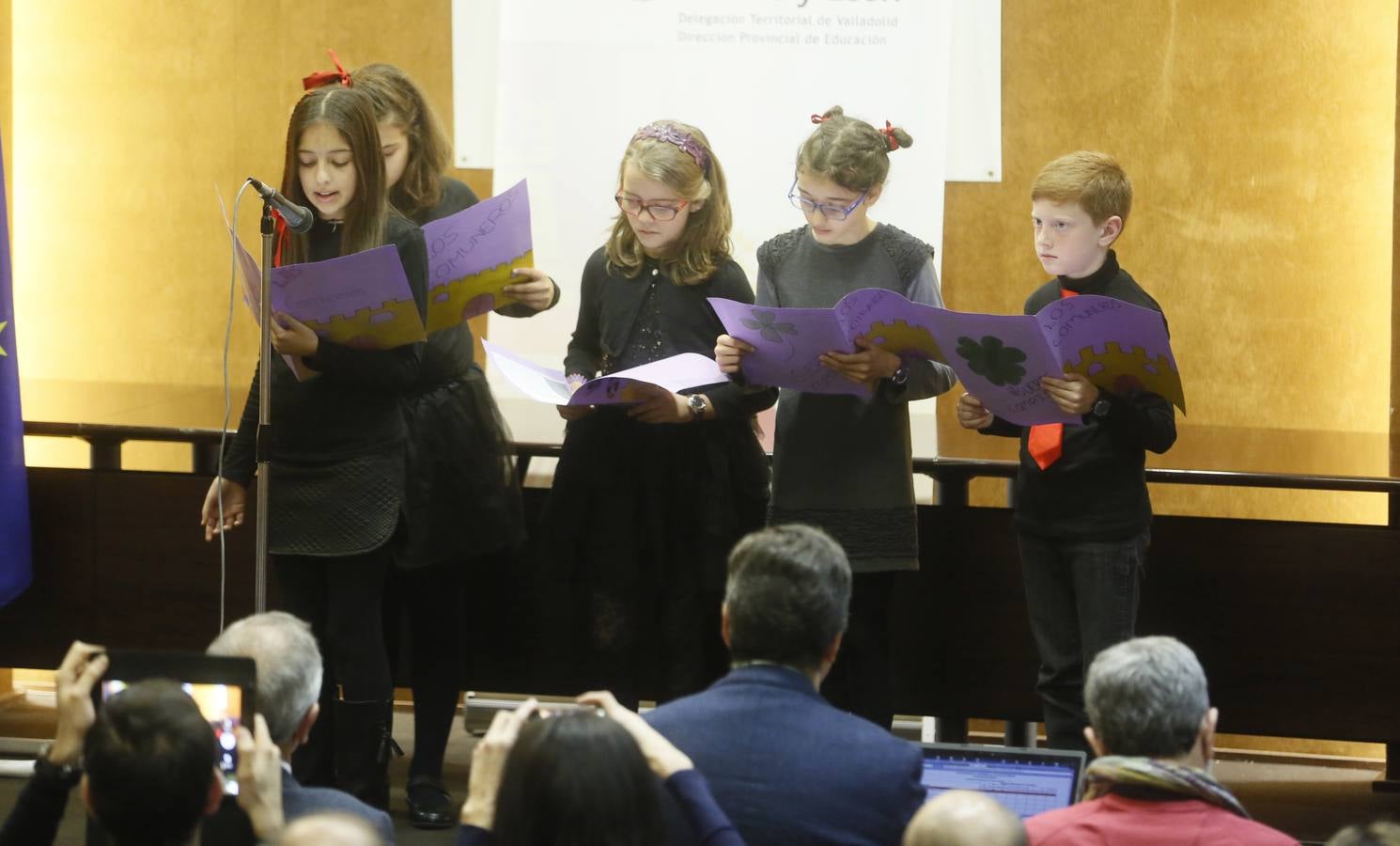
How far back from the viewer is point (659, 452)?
3.18 metres

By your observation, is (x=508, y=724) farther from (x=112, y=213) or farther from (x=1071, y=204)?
(x=112, y=213)

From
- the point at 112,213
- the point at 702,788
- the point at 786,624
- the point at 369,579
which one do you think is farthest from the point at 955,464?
the point at 112,213

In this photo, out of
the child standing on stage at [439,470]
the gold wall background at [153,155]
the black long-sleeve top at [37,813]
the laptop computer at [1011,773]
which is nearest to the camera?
the black long-sleeve top at [37,813]

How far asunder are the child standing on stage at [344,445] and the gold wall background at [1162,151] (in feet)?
3.97

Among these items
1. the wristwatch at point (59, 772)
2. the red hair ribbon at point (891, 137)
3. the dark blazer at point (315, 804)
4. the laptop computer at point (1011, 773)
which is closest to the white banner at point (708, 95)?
the red hair ribbon at point (891, 137)

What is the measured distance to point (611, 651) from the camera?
3.22 m

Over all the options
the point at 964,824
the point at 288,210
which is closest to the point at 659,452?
the point at 288,210

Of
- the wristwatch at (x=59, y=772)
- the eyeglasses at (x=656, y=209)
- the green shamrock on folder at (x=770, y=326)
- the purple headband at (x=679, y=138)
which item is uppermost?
the purple headband at (x=679, y=138)

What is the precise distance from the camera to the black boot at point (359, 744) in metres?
3.08

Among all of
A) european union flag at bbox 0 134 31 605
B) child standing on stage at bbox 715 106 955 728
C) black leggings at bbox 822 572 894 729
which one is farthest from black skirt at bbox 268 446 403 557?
european union flag at bbox 0 134 31 605

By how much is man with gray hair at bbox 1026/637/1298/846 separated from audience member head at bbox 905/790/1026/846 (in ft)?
1.21

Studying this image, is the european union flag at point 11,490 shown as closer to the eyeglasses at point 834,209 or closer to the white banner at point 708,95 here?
the white banner at point 708,95

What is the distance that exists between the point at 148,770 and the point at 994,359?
1639mm

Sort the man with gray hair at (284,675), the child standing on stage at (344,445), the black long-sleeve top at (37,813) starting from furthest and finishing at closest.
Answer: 1. the child standing on stage at (344,445)
2. the man with gray hair at (284,675)
3. the black long-sleeve top at (37,813)
